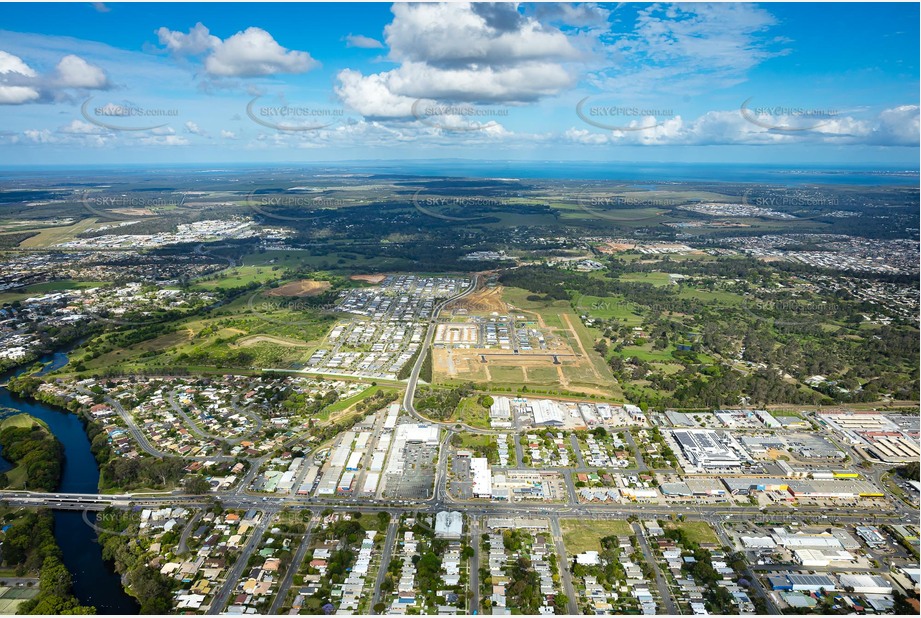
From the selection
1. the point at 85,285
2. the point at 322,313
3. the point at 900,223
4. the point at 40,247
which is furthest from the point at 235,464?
the point at 900,223

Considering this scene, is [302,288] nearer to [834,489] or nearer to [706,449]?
[706,449]

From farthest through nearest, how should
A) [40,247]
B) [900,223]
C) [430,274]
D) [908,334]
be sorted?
[900,223] → [40,247] → [430,274] → [908,334]

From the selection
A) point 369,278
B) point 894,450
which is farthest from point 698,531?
point 369,278

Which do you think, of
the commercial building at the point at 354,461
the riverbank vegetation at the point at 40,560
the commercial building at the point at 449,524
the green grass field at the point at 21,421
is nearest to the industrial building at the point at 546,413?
the commercial building at the point at 449,524

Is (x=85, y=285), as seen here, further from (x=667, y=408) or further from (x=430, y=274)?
(x=667, y=408)

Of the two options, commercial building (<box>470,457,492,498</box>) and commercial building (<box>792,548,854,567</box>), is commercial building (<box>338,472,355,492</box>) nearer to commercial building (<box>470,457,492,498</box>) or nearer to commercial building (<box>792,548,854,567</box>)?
commercial building (<box>470,457,492,498</box>)

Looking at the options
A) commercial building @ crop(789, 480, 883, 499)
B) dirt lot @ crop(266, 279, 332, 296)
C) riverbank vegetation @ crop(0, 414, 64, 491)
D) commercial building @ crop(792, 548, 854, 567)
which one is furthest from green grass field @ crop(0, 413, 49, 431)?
commercial building @ crop(789, 480, 883, 499)

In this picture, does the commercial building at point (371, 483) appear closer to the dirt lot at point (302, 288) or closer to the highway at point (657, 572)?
the highway at point (657, 572)
